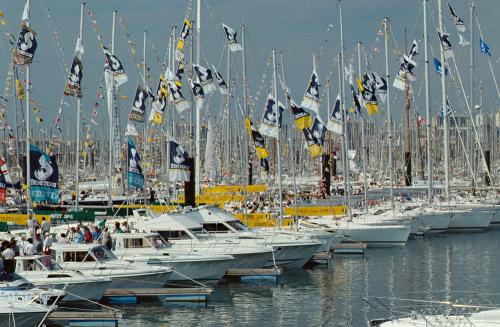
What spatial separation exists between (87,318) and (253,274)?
1231 cm

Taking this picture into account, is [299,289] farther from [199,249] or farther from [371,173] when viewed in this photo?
[371,173]

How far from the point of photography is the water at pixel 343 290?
3391 centimetres

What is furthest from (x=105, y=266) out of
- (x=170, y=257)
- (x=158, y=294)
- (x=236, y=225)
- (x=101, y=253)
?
(x=236, y=225)

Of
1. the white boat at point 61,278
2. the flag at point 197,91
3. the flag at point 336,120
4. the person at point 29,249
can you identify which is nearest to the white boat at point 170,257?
the person at point 29,249

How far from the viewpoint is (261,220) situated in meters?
55.4

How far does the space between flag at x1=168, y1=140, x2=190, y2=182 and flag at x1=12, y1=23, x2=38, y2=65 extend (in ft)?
40.4

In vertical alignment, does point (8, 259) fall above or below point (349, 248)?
above

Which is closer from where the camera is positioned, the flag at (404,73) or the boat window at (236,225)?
the boat window at (236,225)

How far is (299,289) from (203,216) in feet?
21.6

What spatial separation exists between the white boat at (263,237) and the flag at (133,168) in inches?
170

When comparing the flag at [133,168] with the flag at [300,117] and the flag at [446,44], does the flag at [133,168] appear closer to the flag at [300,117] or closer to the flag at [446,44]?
the flag at [300,117]

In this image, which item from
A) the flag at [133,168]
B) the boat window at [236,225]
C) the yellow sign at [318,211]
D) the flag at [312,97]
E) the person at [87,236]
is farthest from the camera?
the yellow sign at [318,211]

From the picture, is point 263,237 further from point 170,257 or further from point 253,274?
point 170,257

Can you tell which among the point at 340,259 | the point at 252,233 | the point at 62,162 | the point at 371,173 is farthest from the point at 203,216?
the point at 62,162
